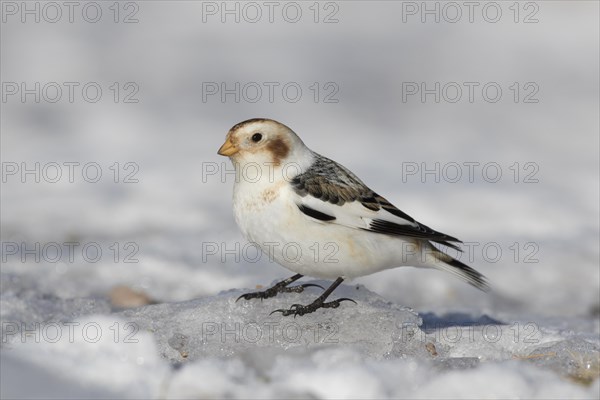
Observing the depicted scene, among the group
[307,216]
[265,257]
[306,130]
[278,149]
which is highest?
[278,149]

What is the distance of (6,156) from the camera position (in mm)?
10367

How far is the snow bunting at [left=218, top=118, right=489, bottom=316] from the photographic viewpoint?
15.0 ft

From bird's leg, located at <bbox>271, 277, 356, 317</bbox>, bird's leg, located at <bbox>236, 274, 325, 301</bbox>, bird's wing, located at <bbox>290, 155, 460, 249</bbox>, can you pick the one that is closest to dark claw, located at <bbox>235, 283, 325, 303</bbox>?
bird's leg, located at <bbox>236, 274, 325, 301</bbox>

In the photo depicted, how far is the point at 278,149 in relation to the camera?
4770mm

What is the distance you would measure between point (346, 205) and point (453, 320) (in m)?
1.29

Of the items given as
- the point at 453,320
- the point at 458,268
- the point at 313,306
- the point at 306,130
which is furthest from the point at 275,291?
the point at 306,130

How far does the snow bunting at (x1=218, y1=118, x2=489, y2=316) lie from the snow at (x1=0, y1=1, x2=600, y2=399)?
0.78ft

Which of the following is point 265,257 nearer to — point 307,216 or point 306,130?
point 307,216

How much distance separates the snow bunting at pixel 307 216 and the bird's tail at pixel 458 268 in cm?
16

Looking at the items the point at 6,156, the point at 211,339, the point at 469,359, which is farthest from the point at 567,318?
the point at 6,156

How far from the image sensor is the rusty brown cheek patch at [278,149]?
4.75 meters

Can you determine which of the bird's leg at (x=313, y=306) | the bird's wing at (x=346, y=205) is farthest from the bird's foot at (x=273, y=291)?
the bird's wing at (x=346, y=205)

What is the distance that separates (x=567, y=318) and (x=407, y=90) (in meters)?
7.40

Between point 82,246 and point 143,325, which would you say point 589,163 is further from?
point 143,325
